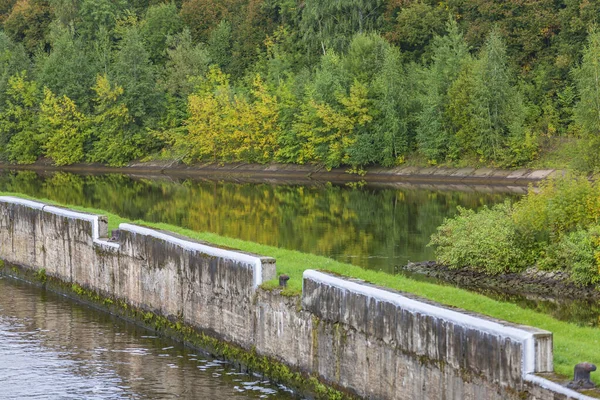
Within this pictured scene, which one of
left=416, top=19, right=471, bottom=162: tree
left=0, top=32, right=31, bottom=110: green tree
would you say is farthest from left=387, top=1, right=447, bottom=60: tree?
left=0, top=32, right=31, bottom=110: green tree

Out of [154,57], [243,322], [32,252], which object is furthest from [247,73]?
[243,322]

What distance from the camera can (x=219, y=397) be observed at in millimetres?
22094

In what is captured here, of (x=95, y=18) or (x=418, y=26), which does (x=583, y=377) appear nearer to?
(x=418, y=26)

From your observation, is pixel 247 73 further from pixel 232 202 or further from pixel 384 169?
pixel 232 202

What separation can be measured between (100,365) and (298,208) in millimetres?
38388

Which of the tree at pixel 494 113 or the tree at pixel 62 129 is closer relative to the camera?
the tree at pixel 494 113

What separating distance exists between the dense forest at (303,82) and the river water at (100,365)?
144 ft

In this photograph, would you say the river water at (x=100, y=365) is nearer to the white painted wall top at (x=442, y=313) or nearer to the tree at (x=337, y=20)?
the white painted wall top at (x=442, y=313)

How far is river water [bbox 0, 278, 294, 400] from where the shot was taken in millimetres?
22594

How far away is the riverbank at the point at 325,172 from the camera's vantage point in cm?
8169

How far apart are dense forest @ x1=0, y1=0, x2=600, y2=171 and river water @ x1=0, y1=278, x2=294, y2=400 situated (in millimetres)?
44033

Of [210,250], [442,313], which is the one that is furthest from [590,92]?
[442,313]

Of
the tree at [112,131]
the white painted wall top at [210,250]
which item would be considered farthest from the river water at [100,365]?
the tree at [112,131]

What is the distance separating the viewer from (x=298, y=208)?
63031 millimetres
